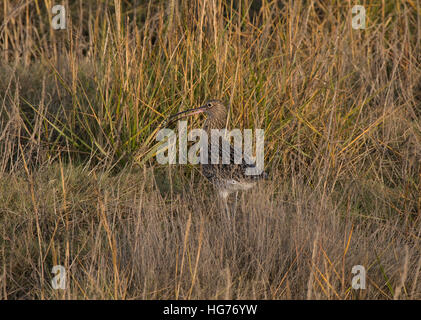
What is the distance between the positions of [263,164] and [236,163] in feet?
1.55

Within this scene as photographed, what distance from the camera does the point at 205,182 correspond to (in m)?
4.29

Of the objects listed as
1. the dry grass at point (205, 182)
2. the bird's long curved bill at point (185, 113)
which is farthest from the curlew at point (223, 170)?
the dry grass at point (205, 182)

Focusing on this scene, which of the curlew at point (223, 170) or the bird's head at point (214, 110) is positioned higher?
the bird's head at point (214, 110)

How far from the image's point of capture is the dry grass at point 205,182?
3.00 metres

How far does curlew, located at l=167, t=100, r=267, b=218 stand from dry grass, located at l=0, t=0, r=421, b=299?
0.10m

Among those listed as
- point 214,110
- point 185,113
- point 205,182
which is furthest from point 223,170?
point 185,113

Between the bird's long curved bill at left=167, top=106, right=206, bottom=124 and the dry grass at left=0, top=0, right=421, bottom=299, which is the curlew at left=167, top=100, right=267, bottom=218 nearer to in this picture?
the bird's long curved bill at left=167, top=106, right=206, bottom=124

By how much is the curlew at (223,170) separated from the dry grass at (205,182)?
10 cm

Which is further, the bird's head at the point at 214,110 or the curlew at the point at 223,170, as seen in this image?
the bird's head at the point at 214,110

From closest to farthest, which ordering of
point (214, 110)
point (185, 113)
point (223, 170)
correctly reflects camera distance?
point (223, 170) → point (214, 110) → point (185, 113)

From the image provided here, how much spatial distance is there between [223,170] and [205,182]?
1.43 ft

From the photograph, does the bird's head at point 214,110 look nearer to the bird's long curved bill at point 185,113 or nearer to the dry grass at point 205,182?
the bird's long curved bill at point 185,113

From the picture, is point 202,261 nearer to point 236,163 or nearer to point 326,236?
point 326,236

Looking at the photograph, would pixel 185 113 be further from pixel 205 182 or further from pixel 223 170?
pixel 223 170
